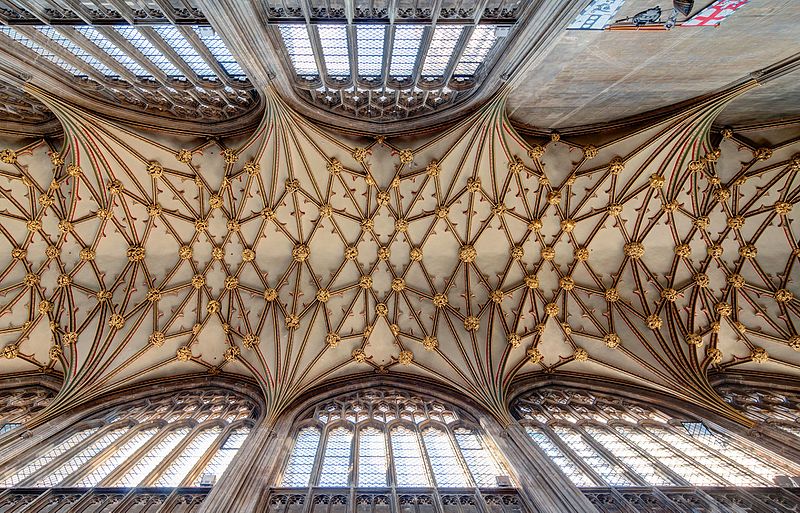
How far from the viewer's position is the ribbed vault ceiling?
42.4ft

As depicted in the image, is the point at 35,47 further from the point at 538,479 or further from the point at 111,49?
the point at 538,479

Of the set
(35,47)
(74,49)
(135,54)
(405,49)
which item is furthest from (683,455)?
(35,47)

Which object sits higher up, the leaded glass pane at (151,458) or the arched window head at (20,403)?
the arched window head at (20,403)

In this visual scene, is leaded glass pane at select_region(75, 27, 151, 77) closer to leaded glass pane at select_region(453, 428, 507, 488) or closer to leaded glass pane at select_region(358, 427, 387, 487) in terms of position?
leaded glass pane at select_region(358, 427, 387, 487)

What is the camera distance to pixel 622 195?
13.8m

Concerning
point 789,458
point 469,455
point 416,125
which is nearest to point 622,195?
point 416,125

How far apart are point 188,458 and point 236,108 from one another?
9.21m

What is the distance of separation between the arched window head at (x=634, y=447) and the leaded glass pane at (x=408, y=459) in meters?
2.89

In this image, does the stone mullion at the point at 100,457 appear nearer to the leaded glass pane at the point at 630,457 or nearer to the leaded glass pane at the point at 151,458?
the leaded glass pane at the point at 151,458

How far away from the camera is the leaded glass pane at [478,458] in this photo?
9.50 meters

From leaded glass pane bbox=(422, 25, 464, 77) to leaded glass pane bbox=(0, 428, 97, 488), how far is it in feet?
41.1

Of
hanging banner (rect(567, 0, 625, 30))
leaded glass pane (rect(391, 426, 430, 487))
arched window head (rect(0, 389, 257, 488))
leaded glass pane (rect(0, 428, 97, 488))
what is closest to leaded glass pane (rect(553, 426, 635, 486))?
leaded glass pane (rect(391, 426, 430, 487))

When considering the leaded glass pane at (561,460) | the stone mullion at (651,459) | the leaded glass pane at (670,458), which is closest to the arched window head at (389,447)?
the leaded glass pane at (561,460)

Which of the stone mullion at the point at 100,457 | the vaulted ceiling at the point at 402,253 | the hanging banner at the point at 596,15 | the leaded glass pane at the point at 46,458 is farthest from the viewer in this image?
the vaulted ceiling at the point at 402,253
